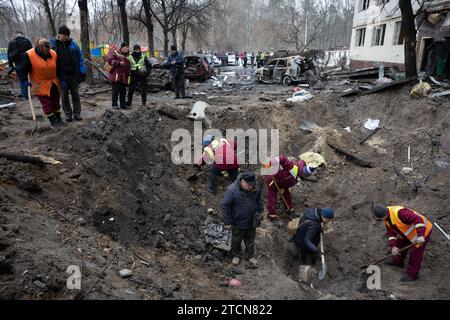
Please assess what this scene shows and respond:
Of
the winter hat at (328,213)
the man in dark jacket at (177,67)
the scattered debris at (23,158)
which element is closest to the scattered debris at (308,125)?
the man in dark jacket at (177,67)

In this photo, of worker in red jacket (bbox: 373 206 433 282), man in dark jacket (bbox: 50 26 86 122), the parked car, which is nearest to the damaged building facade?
the parked car

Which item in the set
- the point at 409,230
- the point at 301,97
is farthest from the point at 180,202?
the point at 301,97

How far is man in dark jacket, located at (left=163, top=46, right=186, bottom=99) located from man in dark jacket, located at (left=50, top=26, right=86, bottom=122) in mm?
4446

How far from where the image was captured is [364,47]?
72.0 feet

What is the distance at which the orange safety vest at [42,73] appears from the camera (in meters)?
5.89

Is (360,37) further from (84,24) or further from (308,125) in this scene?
(84,24)

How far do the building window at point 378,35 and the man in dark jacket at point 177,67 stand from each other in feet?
47.6

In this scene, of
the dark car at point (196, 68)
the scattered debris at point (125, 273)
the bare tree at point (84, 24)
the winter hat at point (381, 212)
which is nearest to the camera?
the scattered debris at point (125, 273)

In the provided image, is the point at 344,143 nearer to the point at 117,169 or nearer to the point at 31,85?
the point at 117,169

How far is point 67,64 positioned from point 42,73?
0.54m

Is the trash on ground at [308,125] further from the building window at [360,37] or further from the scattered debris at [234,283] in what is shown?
the building window at [360,37]

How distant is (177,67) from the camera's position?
35.7 feet

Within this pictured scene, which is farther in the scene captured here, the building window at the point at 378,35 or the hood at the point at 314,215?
the building window at the point at 378,35

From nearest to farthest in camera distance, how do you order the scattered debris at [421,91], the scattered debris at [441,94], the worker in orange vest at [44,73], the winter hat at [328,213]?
the winter hat at [328,213], the worker in orange vest at [44,73], the scattered debris at [441,94], the scattered debris at [421,91]
